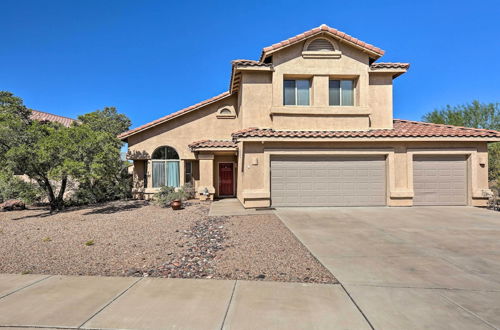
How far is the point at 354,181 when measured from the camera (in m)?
12.2

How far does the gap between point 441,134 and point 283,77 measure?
302 inches

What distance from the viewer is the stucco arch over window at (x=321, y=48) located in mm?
12828

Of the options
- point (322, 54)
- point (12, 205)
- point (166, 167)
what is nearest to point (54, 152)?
point (12, 205)

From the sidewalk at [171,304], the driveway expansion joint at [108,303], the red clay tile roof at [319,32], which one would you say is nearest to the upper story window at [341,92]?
the red clay tile roof at [319,32]

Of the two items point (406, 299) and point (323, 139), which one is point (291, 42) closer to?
point (323, 139)

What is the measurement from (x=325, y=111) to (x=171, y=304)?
1126cm

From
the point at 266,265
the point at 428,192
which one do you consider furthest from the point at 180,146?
the point at 428,192

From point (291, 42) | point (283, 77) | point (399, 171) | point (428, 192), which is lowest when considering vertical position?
point (428, 192)

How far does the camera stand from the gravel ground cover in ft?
16.0

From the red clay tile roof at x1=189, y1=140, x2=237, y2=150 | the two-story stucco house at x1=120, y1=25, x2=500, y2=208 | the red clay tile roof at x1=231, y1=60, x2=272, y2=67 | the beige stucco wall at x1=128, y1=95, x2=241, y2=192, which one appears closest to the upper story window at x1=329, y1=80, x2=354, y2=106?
the two-story stucco house at x1=120, y1=25, x2=500, y2=208

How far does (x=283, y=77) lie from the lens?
1280cm

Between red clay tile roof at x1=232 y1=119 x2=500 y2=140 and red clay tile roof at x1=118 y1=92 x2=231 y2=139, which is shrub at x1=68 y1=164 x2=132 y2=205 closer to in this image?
red clay tile roof at x1=118 y1=92 x2=231 y2=139

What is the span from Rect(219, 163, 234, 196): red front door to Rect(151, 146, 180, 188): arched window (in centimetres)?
269

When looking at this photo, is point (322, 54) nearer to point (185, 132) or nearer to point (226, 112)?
point (226, 112)
